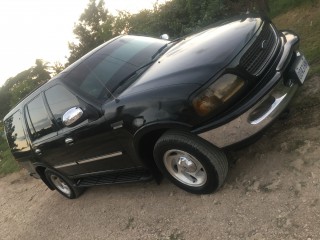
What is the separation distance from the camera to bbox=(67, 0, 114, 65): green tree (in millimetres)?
14503

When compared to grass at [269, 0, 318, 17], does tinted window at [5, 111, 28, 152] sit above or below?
above

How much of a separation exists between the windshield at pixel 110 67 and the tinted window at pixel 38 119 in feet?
2.63

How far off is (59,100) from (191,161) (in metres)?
1.99

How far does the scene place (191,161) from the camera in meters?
3.66

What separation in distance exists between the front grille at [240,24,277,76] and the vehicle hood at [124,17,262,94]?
9cm

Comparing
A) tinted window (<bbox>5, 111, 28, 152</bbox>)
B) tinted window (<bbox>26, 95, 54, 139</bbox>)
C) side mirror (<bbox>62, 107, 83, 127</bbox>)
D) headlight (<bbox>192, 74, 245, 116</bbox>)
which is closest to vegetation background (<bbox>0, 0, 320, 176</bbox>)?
tinted window (<bbox>26, 95, 54, 139</bbox>)

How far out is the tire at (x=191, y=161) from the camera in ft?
11.4

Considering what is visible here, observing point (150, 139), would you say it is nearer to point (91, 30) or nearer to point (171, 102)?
point (171, 102)

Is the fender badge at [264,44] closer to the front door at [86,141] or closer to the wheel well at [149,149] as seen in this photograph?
the wheel well at [149,149]

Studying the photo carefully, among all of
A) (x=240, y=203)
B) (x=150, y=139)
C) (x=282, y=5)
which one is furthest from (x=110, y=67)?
(x=282, y=5)

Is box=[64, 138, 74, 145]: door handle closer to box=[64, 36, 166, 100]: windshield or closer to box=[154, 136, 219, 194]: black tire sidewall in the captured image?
box=[64, 36, 166, 100]: windshield

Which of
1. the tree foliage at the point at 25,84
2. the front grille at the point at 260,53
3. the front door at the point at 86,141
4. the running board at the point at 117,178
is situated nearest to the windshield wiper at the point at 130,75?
the front door at the point at 86,141

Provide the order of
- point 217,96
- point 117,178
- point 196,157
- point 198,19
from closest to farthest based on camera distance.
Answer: point 217,96 → point 196,157 → point 117,178 → point 198,19

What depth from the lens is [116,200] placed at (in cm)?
502
